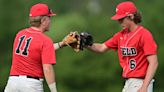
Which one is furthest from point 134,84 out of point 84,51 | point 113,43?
point 84,51

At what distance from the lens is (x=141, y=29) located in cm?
Result: 957

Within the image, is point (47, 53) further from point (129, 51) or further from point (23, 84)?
point (129, 51)

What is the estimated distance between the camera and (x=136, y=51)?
9.57 meters

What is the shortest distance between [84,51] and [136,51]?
60.8ft

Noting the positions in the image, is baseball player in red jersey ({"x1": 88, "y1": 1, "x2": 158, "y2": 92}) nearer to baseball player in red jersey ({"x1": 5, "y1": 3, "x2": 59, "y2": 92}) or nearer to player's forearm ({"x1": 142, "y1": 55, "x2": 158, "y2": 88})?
player's forearm ({"x1": 142, "y1": 55, "x2": 158, "y2": 88})

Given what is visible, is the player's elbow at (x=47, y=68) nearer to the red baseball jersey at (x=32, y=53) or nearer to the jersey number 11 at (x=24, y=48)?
the red baseball jersey at (x=32, y=53)

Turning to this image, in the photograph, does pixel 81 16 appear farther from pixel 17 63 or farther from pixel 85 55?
pixel 17 63

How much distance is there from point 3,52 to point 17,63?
21.7 metres

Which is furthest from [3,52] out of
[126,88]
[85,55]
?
[126,88]

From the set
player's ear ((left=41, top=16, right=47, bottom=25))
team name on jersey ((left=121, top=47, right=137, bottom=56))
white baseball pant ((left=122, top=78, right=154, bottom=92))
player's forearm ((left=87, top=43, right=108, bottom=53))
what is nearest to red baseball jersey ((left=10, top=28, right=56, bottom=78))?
player's ear ((left=41, top=16, right=47, bottom=25))

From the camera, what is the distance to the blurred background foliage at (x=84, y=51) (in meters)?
27.8

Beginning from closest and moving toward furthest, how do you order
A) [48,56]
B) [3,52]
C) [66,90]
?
1. [48,56]
2. [66,90]
3. [3,52]

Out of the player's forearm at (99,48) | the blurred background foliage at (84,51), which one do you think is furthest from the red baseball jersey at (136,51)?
the blurred background foliage at (84,51)

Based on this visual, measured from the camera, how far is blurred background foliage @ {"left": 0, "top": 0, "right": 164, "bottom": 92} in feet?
91.1
